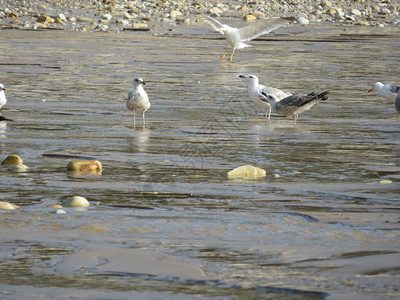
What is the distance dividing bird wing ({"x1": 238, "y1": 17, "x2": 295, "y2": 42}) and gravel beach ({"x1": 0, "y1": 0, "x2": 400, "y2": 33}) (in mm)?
9149

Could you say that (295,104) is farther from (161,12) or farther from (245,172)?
(161,12)

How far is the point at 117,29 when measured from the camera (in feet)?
99.2

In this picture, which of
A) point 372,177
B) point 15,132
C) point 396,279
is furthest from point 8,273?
point 15,132

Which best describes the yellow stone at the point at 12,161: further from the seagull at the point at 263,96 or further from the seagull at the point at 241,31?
the seagull at the point at 241,31

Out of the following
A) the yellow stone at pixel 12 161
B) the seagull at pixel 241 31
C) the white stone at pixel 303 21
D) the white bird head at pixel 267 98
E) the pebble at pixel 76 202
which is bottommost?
the yellow stone at pixel 12 161

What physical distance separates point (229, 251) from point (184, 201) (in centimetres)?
135

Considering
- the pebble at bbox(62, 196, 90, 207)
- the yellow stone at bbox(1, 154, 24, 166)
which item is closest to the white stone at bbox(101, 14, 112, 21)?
the yellow stone at bbox(1, 154, 24, 166)

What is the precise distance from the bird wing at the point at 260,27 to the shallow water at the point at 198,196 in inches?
218

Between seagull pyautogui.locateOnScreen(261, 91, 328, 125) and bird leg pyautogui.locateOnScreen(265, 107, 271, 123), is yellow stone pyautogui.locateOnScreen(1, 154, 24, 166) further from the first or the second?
bird leg pyautogui.locateOnScreen(265, 107, 271, 123)

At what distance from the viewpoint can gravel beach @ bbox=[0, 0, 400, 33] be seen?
32.1 metres

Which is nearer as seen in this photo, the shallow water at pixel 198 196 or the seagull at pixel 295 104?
the shallow water at pixel 198 196

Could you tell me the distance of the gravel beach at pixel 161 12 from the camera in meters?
32.1

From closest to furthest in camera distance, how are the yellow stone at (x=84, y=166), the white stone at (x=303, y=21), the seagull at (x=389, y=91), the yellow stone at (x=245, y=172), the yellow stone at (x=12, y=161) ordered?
1. the yellow stone at (x=245, y=172)
2. the yellow stone at (x=84, y=166)
3. the yellow stone at (x=12, y=161)
4. the seagull at (x=389, y=91)
5. the white stone at (x=303, y=21)

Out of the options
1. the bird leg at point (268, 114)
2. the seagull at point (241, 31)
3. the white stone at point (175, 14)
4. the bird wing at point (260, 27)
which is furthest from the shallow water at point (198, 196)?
the white stone at point (175, 14)
